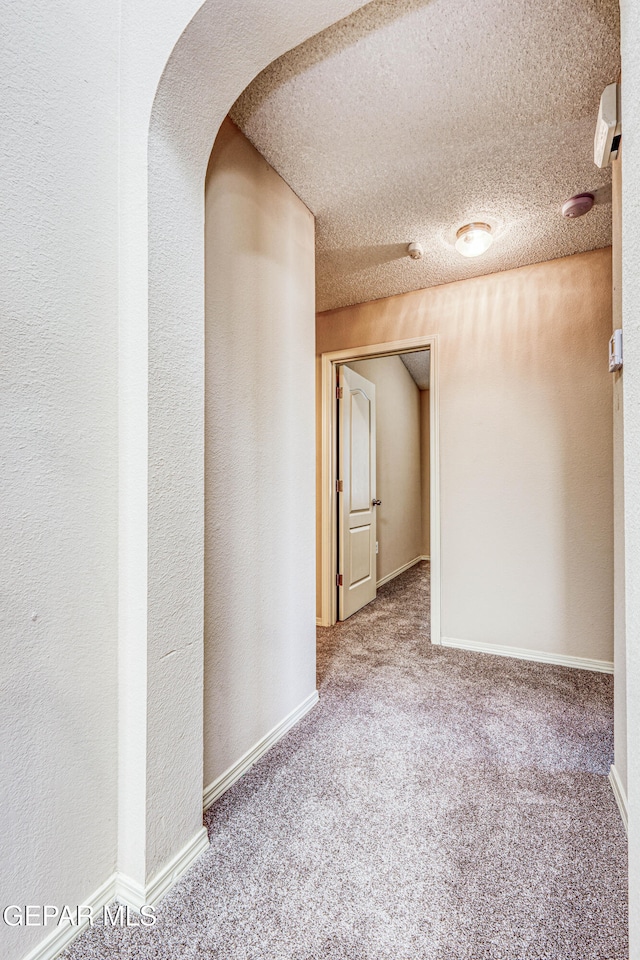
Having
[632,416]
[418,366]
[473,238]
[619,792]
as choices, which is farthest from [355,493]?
[632,416]

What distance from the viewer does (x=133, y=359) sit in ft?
3.64

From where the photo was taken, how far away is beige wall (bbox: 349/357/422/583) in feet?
14.7

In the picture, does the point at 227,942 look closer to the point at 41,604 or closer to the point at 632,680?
the point at 41,604

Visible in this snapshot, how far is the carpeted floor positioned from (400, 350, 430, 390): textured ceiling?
3.69 metres

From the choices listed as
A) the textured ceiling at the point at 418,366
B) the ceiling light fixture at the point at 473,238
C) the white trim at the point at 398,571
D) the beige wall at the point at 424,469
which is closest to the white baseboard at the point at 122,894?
the ceiling light fixture at the point at 473,238

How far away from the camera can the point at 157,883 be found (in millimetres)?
1097

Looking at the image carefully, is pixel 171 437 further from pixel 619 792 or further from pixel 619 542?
pixel 619 792

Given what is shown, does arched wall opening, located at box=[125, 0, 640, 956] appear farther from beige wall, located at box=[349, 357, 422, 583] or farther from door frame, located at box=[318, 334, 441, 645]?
beige wall, located at box=[349, 357, 422, 583]

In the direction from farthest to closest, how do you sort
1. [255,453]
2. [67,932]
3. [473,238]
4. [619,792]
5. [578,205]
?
[473,238] < [578,205] < [255,453] < [619,792] < [67,932]

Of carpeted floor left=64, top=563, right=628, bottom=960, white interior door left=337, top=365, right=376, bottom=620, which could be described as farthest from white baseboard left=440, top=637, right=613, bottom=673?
white interior door left=337, top=365, right=376, bottom=620

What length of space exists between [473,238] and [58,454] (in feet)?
7.42

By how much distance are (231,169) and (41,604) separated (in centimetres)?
160

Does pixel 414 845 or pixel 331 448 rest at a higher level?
pixel 331 448

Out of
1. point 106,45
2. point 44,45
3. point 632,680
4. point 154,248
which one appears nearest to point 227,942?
point 632,680
